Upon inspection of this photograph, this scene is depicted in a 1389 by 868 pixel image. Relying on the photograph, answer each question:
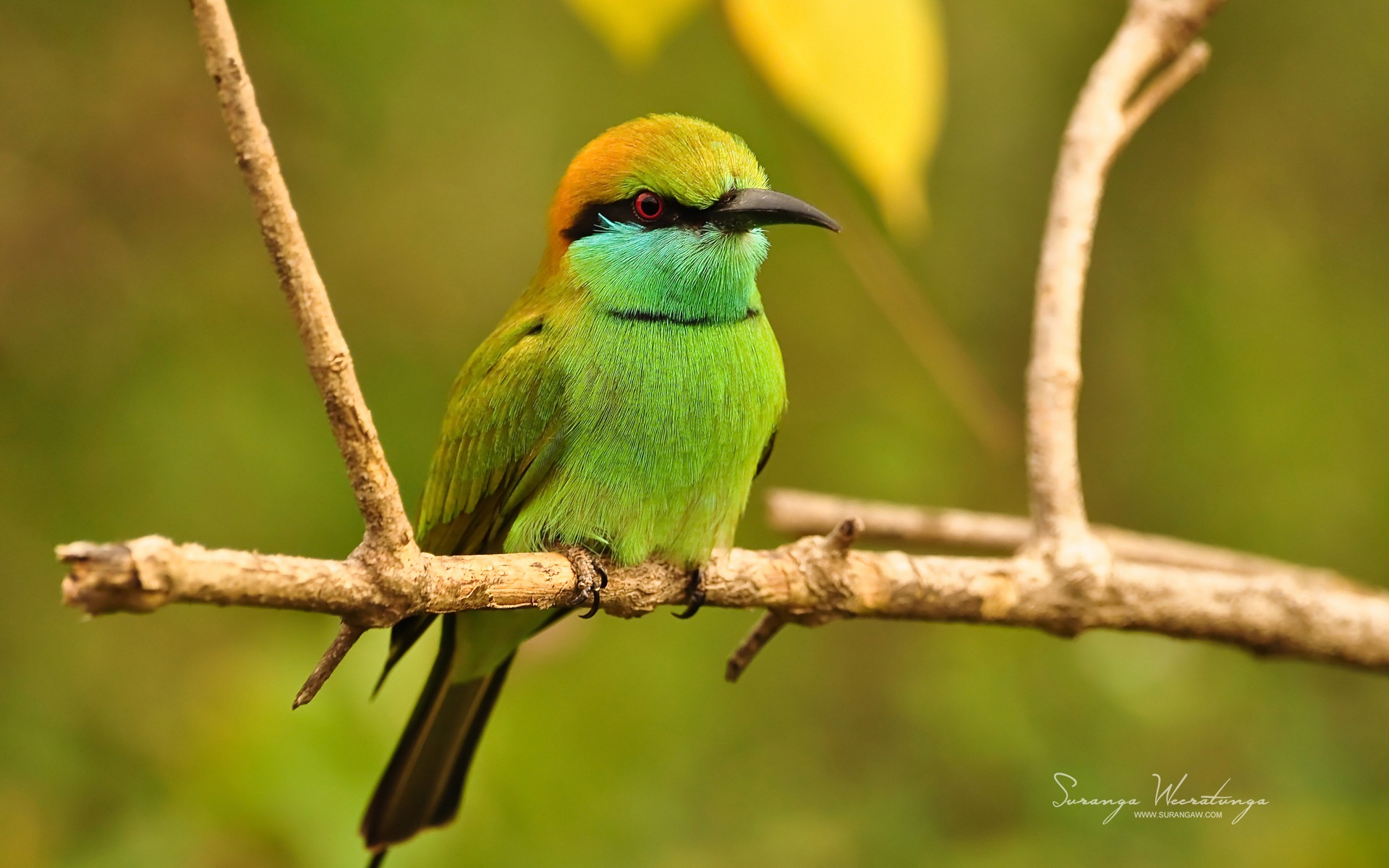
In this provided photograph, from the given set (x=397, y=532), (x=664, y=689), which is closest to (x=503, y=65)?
(x=664, y=689)

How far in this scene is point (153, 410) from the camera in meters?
3.69

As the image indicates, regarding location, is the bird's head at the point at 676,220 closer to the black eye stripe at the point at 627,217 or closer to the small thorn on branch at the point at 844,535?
the black eye stripe at the point at 627,217

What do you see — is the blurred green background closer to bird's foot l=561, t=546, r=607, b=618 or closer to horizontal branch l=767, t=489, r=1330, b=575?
horizontal branch l=767, t=489, r=1330, b=575

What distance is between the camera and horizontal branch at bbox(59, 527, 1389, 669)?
132 centimetres

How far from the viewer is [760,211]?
224 centimetres

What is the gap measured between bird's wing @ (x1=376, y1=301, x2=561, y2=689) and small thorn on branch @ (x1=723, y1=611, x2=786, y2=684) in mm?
468

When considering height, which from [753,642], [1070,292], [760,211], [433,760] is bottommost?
[433,760]

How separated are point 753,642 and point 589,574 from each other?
0.93ft

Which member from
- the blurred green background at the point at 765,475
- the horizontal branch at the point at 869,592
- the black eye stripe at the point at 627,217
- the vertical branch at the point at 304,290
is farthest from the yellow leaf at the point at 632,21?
the blurred green background at the point at 765,475

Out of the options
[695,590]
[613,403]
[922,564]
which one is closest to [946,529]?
[922,564]

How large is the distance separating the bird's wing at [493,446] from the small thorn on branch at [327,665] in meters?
0.79

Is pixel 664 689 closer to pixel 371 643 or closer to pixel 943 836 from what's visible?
pixel 943 836

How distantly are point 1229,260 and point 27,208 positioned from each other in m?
3.64

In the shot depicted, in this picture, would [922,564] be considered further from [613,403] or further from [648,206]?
[648,206]
